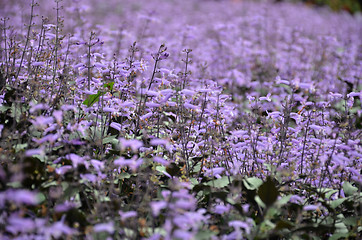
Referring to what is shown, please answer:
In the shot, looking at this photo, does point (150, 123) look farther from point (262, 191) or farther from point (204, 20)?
point (204, 20)

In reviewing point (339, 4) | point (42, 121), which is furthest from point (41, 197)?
point (339, 4)

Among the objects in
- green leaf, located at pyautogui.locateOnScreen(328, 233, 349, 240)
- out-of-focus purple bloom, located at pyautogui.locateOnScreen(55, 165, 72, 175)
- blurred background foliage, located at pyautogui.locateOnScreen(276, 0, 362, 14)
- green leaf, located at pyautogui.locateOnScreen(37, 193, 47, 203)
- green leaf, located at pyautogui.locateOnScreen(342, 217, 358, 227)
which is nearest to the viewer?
out-of-focus purple bloom, located at pyautogui.locateOnScreen(55, 165, 72, 175)

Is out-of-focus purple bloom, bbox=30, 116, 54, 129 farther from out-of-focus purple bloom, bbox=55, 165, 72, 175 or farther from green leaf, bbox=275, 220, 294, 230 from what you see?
green leaf, bbox=275, 220, 294, 230

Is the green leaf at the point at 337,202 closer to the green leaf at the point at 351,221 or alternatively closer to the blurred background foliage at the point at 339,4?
the green leaf at the point at 351,221

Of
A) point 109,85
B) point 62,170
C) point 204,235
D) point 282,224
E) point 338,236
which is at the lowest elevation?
point 338,236

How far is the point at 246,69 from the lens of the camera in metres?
8.87

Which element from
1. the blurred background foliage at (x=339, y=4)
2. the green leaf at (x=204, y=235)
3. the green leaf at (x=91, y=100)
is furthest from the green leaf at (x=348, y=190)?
the blurred background foliage at (x=339, y=4)

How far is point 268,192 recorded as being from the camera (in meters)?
3.08

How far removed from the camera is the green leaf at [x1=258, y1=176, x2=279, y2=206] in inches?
120

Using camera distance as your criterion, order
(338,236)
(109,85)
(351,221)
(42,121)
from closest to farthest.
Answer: (42,121) < (338,236) < (351,221) < (109,85)

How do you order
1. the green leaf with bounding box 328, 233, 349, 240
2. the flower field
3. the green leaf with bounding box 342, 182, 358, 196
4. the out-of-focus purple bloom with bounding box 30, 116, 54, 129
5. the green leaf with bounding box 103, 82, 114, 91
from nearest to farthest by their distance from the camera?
the out-of-focus purple bloom with bounding box 30, 116, 54, 129, the flower field, the green leaf with bounding box 328, 233, 349, 240, the green leaf with bounding box 342, 182, 358, 196, the green leaf with bounding box 103, 82, 114, 91

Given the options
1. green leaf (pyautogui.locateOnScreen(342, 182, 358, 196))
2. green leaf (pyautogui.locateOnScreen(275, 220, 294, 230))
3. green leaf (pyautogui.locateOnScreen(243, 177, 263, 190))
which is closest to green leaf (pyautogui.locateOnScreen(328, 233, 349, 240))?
green leaf (pyautogui.locateOnScreen(275, 220, 294, 230))

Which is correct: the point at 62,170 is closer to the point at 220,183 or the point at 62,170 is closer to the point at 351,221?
the point at 220,183

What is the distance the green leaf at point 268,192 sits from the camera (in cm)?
304
